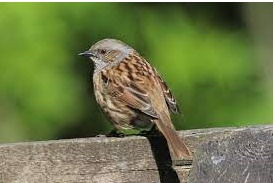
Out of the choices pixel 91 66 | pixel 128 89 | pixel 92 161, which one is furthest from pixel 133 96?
pixel 92 161

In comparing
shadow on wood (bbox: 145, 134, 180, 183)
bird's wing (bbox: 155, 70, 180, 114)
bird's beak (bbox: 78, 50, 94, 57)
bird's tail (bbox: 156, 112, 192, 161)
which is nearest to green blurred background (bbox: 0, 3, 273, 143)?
bird's beak (bbox: 78, 50, 94, 57)

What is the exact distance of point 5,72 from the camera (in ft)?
19.0

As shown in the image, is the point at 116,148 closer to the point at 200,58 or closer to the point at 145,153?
the point at 145,153

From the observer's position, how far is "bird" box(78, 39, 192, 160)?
190 inches

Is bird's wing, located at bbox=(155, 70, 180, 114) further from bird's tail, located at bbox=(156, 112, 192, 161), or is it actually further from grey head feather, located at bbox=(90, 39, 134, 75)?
bird's tail, located at bbox=(156, 112, 192, 161)

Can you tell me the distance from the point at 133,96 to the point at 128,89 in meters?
0.08

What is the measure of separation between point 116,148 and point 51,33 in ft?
8.60

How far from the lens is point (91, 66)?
20.2ft

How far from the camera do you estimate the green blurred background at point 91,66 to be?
5.79 meters

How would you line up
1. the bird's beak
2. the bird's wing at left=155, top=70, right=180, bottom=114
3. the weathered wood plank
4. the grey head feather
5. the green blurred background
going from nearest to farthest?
the weathered wood plank → the bird's wing at left=155, top=70, right=180, bottom=114 → the grey head feather → the bird's beak → the green blurred background

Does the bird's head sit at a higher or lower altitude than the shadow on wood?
lower

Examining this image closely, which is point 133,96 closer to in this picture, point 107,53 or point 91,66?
point 107,53

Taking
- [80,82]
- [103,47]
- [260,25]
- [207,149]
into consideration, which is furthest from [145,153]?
[260,25]

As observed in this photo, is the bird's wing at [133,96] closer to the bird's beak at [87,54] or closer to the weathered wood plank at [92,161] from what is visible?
the bird's beak at [87,54]
